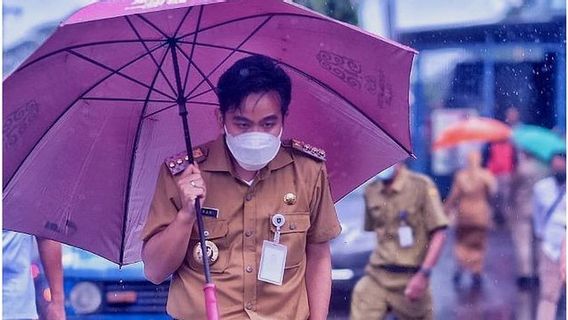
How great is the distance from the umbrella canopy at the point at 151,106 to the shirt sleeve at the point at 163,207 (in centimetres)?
31

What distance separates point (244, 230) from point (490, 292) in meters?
4.88

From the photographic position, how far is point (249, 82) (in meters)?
2.93

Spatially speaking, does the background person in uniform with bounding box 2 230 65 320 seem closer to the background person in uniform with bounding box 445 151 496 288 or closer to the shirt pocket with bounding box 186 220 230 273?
the shirt pocket with bounding box 186 220 230 273

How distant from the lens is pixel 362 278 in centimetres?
579

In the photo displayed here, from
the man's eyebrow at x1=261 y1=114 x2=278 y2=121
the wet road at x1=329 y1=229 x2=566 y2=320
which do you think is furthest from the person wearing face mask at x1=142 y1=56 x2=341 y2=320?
the wet road at x1=329 y1=229 x2=566 y2=320

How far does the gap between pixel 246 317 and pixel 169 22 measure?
2.67 feet

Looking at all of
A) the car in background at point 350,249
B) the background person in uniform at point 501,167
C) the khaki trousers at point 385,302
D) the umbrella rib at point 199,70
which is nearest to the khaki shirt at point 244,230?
the umbrella rib at point 199,70

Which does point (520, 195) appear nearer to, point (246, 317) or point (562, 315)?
point (562, 315)

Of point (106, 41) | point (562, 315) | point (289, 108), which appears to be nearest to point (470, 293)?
point (562, 315)

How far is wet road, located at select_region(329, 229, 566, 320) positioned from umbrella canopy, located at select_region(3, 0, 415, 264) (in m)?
3.64

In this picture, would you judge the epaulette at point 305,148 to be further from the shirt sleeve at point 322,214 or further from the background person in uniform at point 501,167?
the background person in uniform at point 501,167

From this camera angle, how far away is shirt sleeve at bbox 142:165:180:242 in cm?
291

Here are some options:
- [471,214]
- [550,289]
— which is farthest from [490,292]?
[550,289]

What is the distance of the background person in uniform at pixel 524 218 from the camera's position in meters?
6.95
